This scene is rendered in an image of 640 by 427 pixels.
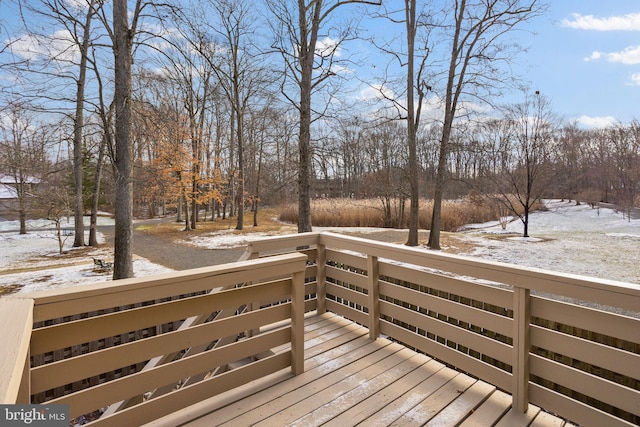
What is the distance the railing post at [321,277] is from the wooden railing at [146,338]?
1.11 m

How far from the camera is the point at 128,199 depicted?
603cm

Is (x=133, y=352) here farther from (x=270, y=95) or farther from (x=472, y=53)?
(x=472, y=53)

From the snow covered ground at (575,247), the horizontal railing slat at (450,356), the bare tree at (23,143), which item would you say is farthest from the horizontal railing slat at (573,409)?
the bare tree at (23,143)

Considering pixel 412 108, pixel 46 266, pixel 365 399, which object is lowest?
pixel 46 266

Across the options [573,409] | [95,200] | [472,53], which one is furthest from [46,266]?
[472,53]

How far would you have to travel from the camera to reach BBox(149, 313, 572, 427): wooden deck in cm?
181

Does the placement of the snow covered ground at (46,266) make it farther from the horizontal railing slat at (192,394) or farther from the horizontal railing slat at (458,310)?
the horizontal railing slat at (458,310)

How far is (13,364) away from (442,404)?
2032 mm

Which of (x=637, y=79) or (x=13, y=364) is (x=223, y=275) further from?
(x=637, y=79)

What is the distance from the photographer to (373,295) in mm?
2807

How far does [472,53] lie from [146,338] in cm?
1161

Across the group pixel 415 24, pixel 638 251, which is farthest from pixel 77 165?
pixel 638 251

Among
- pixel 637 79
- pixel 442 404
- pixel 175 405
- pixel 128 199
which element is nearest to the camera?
pixel 175 405

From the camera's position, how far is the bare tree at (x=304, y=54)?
21.0 feet
